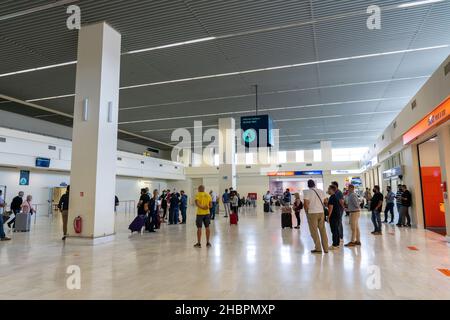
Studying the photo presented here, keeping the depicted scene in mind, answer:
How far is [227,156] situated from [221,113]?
8.00 ft

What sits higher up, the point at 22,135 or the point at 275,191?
the point at 22,135

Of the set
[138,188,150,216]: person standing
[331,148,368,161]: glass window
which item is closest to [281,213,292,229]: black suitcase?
[138,188,150,216]: person standing

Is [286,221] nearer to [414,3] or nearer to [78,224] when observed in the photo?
[78,224]

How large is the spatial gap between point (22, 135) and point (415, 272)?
16259 mm

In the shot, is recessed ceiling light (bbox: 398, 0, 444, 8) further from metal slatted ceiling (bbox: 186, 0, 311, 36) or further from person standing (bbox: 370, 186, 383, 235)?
person standing (bbox: 370, 186, 383, 235)

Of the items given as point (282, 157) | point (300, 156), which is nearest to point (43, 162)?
point (282, 157)

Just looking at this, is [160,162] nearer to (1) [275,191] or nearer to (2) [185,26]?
(1) [275,191]

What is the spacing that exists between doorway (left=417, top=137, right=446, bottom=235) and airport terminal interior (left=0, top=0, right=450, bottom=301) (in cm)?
5

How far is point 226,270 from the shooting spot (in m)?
4.91

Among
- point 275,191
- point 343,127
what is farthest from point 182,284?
point 275,191

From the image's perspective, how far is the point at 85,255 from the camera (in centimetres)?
618

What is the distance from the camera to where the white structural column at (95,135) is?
7422 millimetres

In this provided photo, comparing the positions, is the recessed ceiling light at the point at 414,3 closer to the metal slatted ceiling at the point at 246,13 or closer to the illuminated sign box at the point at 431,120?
the metal slatted ceiling at the point at 246,13

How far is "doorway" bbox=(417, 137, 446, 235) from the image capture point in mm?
10617
